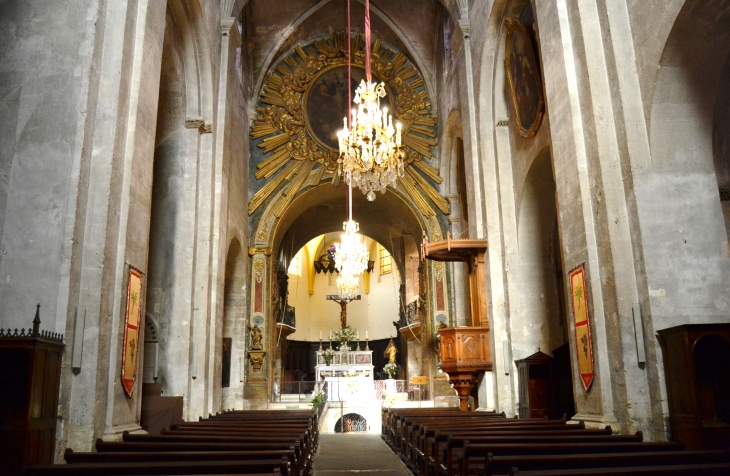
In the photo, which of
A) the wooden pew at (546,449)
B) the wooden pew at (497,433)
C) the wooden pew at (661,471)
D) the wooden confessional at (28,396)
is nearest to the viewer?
the wooden pew at (661,471)

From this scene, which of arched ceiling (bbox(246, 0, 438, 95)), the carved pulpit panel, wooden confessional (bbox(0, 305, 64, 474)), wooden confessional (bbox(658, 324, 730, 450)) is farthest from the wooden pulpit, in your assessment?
arched ceiling (bbox(246, 0, 438, 95))

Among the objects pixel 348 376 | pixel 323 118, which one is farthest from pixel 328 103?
pixel 348 376

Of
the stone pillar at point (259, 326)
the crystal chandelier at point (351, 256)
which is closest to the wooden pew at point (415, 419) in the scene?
the stone pillar at point (259, 326)

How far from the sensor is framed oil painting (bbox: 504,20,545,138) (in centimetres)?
973

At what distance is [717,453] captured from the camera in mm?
4234

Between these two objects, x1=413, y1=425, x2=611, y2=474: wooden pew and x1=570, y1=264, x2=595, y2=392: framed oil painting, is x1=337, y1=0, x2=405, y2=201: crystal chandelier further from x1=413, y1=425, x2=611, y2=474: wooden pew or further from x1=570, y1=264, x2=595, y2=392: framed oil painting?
x1=413, y1=425, x2=611, y2=474: wooden pew

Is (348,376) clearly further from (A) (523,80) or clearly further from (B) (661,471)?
(B) (661,471)

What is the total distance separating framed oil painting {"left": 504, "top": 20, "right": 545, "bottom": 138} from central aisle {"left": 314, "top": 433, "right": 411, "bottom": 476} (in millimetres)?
5687

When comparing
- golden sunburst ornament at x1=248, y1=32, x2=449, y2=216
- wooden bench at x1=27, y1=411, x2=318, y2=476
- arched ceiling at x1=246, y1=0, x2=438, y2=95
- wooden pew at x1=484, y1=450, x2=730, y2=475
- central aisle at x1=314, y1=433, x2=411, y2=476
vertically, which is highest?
arched ceiling at x1=246, y1=0, x2=438, y2=95

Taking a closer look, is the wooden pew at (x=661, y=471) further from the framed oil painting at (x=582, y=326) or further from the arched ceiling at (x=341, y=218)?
the arched ceiling at (x=341, y=218)

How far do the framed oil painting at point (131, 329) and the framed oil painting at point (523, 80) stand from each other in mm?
6516

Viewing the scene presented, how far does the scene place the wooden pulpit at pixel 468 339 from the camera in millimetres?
11227

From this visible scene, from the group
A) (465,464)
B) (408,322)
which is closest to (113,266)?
(465,464)

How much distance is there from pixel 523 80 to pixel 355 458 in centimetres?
651
